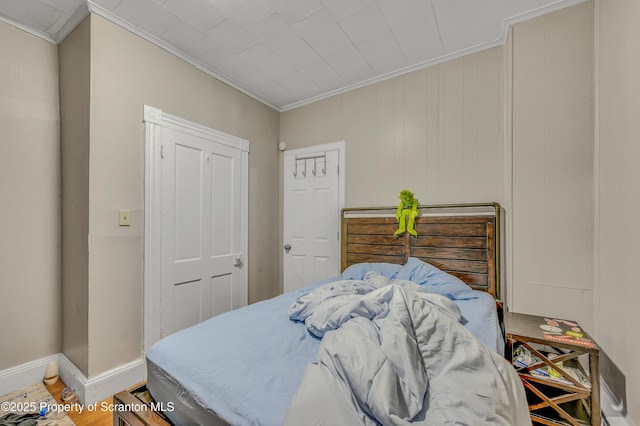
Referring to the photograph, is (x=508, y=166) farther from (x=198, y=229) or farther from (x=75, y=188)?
(x=75, y=188)

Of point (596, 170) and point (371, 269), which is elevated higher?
point (596, 170)

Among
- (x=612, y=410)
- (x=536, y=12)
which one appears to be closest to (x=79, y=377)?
(x=612, y=410)

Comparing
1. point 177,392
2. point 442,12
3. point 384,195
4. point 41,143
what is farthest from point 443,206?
point 41,143

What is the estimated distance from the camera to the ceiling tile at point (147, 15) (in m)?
1.92

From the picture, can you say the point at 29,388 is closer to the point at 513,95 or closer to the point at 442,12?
the point at 442,12

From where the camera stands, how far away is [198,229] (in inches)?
101

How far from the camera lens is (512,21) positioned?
212 centimetres

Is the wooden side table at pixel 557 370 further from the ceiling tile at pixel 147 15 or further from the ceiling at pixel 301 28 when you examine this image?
the ceiling tile at pixel 147 15

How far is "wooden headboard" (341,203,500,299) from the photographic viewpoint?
2.28m

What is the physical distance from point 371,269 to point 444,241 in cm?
66

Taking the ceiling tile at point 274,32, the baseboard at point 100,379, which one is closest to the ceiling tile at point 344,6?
the ceiling tile at point 274,32

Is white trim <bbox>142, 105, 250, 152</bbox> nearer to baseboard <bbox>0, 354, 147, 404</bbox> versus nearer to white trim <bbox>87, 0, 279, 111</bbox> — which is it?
white trim <bbox>87, 0, 279, 111</bbox>

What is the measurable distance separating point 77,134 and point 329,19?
1.96 m

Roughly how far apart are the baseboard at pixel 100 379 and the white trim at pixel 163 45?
95.5 inches
